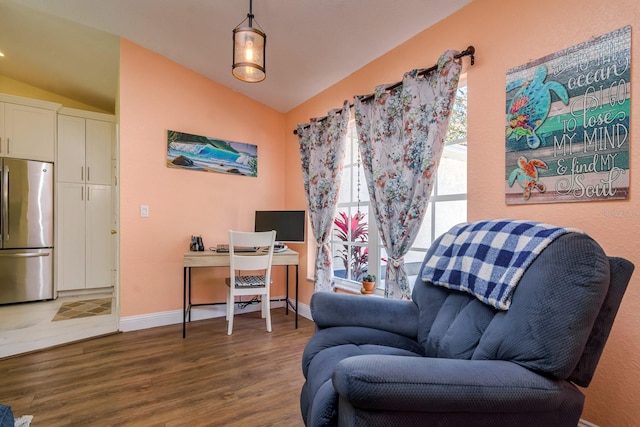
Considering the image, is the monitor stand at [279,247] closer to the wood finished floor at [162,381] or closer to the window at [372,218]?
the window at [372,218]

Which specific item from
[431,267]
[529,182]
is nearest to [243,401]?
[431,267]

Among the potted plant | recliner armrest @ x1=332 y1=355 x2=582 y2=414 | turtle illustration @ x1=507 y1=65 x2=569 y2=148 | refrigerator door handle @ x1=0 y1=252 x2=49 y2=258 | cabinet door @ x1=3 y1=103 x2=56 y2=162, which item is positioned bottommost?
the potted plant

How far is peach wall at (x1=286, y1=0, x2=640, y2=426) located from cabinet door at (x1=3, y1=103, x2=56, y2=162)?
4072mm

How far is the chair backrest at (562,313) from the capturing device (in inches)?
33.8

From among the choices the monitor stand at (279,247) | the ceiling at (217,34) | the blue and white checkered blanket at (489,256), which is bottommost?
the monitor stand at (279,247)

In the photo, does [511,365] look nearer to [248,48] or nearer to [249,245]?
[248,48]

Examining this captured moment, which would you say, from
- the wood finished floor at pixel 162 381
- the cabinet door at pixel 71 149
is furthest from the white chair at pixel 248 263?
the cabinet door at pixel 71 149

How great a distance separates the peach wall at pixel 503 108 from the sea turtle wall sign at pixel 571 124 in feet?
0.11

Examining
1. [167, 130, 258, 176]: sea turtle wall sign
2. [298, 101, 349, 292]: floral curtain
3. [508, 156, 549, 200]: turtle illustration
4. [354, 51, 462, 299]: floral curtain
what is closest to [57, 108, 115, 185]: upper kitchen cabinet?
[167, 130, 258, 176]: sea turtle wall sign

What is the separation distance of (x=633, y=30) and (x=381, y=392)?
1.73 m

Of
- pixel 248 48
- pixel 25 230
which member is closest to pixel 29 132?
pixel 25 230

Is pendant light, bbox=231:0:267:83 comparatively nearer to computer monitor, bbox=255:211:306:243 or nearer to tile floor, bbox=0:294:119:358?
computer monitor, bbox=255:211:306:243

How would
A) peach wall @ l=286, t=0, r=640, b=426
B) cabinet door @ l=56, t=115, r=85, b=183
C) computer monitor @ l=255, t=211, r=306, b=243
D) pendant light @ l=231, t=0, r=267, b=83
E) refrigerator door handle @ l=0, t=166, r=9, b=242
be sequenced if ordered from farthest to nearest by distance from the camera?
cabinet door @ l=56, t=115, r=85, b=183 → refrigerator door handle @ l=0, t=166, r=9, b=242 → computer monitor @ l=255, t=211, r=306, b=243 → pendant light @ l=231, t=0, r=267, b=83 → peach wall @ l=286, t=0, r=640, b=426

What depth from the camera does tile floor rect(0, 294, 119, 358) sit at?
8.18 feet
